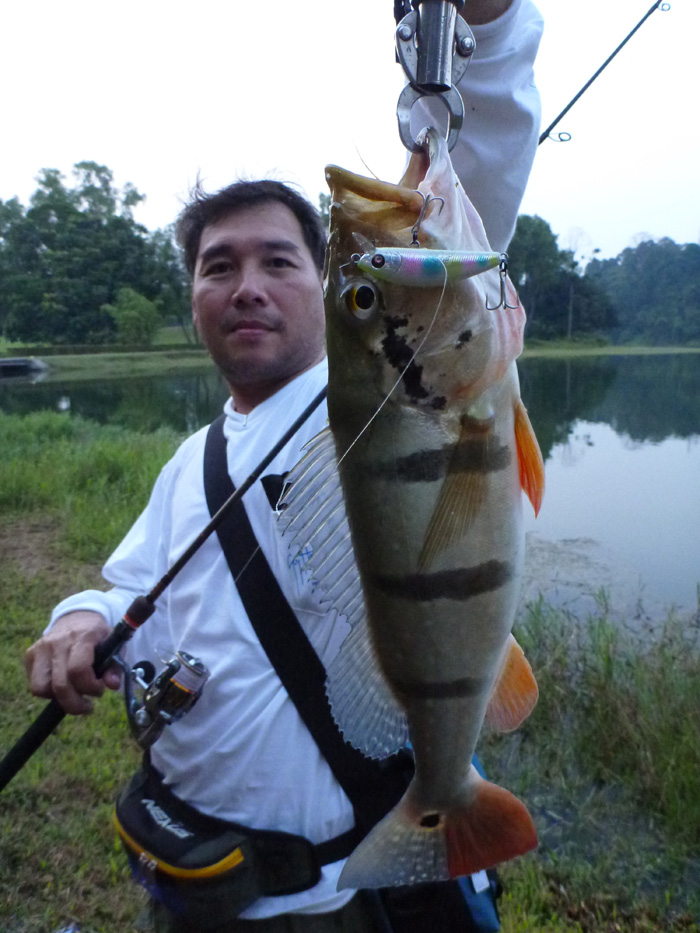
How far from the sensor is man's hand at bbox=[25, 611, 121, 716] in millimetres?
2031

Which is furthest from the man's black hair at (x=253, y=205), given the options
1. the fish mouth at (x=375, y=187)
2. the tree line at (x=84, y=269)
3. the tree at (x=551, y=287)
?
the tree line at (x=84, y=269)

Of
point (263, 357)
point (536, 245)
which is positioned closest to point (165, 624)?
point (263, 357)

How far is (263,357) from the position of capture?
2.28 metres

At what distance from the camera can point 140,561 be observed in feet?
7.78

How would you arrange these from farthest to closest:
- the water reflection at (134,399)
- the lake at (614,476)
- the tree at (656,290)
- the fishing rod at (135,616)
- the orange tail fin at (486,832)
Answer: the water reflection at (134,399)
the tree at (656,290)
the lake at (614,476)
the fishing rod at (135,616)
the orange tail fin at (486,832)

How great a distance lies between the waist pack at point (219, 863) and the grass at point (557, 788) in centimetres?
141

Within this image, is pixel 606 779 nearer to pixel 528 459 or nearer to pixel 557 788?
pixel 557 788

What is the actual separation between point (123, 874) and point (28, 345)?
4743 cm

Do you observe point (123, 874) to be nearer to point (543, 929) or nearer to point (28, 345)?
point (543, 929)

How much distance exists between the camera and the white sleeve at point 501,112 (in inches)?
60.7

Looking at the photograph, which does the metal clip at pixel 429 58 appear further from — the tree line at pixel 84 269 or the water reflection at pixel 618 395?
the tree line at pixel 84 269

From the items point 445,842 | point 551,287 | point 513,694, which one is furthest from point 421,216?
point 551,287

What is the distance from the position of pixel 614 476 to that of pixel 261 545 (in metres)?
9.60

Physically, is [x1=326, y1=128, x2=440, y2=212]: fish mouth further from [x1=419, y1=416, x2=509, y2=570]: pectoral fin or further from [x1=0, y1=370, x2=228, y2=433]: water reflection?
[x1=0, y1=370, x2=228, y2=433]: water reflection
